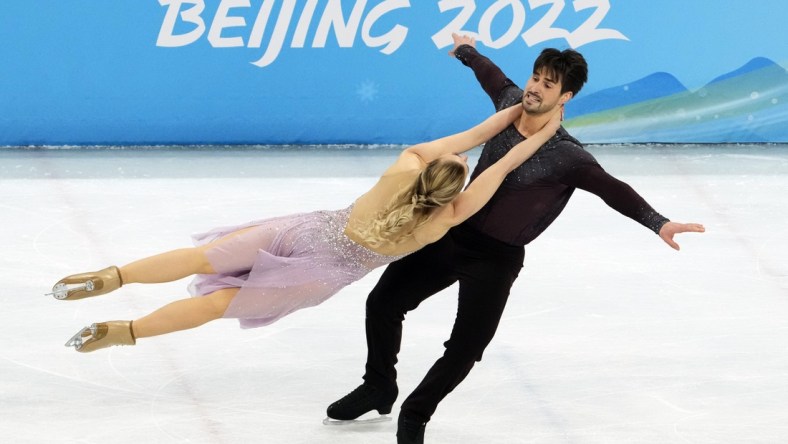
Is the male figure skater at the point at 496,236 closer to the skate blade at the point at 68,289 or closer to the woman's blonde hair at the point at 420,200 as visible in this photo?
the woman's blonde hair at the point at 420,200

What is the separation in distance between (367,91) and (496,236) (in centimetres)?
399

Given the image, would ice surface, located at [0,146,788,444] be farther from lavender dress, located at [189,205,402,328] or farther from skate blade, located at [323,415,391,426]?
lavender dress, located at [189,205,402,328]

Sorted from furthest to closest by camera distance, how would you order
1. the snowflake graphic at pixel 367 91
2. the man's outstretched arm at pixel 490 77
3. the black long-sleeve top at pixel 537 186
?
the snowflake graphic at pixel 367 91
the man's outstretched arm at pixel 490 77
the black long-sleeve top at pixel 537 186

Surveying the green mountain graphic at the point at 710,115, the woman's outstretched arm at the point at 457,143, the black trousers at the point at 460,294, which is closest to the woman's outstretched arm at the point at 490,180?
the woman's outstretched arm at the point at 457,143

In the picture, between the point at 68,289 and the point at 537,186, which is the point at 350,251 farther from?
the point at 68,289

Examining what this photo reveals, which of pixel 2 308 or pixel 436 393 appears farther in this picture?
pixel 2 308

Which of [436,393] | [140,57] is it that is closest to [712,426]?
[436,393]

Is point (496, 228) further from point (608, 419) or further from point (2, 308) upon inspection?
point (2, 308)

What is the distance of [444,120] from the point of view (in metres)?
7.95

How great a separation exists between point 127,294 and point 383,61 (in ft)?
9.64

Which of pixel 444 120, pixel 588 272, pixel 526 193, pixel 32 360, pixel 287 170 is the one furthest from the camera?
pixel 444 120

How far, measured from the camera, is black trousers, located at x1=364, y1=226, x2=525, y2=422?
3.87 meters

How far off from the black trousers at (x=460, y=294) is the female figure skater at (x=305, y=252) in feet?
0.53

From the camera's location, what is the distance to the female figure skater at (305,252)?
373 centimetres
